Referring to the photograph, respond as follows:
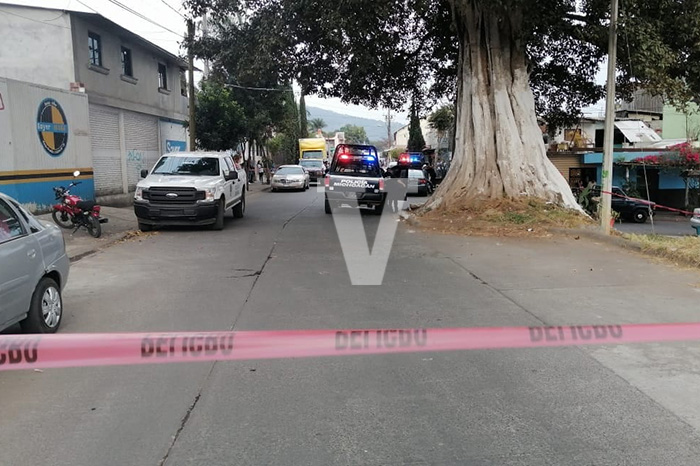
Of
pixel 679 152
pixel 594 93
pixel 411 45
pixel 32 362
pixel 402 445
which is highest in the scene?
pixel 411 45

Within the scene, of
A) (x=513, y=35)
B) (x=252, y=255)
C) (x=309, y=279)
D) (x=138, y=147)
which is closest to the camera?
(x=309, y=279)

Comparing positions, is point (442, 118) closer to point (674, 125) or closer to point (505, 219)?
point (674, 125)

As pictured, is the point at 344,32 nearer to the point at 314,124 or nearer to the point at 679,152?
the point at 679,152

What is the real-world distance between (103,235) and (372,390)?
Answer: 10134mm

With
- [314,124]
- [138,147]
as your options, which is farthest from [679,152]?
[314,124]

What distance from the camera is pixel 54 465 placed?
3125 millimetres

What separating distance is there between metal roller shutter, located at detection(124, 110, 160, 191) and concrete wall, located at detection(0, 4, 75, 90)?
368 centimetres

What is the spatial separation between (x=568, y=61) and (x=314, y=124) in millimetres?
80718

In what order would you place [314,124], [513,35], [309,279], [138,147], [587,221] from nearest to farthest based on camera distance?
[309,279] < [587,221] < [513,35] < [138,147] < [314,124]

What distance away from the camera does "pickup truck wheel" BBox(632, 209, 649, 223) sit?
25844 millimetres

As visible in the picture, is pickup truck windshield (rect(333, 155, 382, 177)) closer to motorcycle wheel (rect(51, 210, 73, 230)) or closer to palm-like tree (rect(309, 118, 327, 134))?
motorcycle wheel (rect(51, 210, 73, 230))

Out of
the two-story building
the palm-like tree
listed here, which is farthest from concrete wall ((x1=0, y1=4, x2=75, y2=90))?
the palm-like tree

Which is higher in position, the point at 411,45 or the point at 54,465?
the point at 411,45

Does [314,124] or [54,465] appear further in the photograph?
[314,124]
